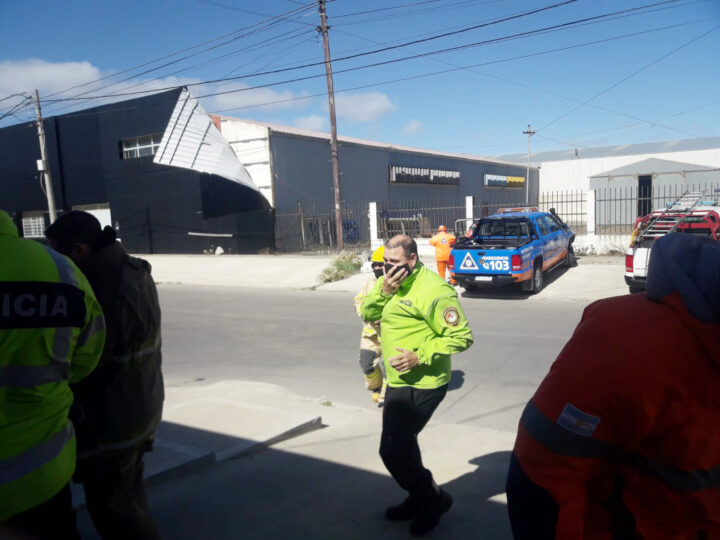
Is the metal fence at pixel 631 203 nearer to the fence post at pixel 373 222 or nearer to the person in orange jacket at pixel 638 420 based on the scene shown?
the fence post at pixel 373 222

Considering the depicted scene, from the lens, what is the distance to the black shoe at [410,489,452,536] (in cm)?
324

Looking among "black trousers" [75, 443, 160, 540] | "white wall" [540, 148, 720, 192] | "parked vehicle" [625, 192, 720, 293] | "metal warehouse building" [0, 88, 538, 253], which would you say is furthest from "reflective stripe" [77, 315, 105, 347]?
"white wall" [540, 148, 720, 192]

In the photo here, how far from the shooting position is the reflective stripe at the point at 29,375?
6.15 feet

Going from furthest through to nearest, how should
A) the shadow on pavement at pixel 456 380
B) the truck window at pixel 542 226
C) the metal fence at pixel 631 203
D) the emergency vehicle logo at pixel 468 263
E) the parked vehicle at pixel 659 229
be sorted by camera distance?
the metal fence at pixel 631 203 < the truck window at pixel 542 226 < the emergency vehicle logo at pixel 468 263 < the parked vehicle at pixel 659 229 < the shadow on pavement at pixel 456 380

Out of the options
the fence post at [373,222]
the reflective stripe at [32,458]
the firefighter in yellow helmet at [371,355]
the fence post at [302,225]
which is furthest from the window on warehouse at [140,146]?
the reflective stripe at [32,458]

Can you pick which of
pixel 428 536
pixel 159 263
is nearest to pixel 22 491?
pixel 428 536

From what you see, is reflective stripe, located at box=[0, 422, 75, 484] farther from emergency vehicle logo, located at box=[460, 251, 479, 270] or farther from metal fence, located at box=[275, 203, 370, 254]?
metal fence, located at box=[275, 203, 370, 254]

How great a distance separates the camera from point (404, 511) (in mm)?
3420

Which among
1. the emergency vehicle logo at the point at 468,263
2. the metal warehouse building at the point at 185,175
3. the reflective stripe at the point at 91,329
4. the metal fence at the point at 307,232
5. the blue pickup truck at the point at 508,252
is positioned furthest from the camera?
the metal fence at the point at 307,232

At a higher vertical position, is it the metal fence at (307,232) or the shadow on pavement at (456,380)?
the metal fence at (307,232)

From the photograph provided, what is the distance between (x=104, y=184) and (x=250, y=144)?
8870 mm

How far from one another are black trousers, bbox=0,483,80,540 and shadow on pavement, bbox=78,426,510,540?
1.24 metres

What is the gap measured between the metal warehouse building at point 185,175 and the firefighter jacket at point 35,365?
22.7m

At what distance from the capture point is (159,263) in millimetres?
24125
